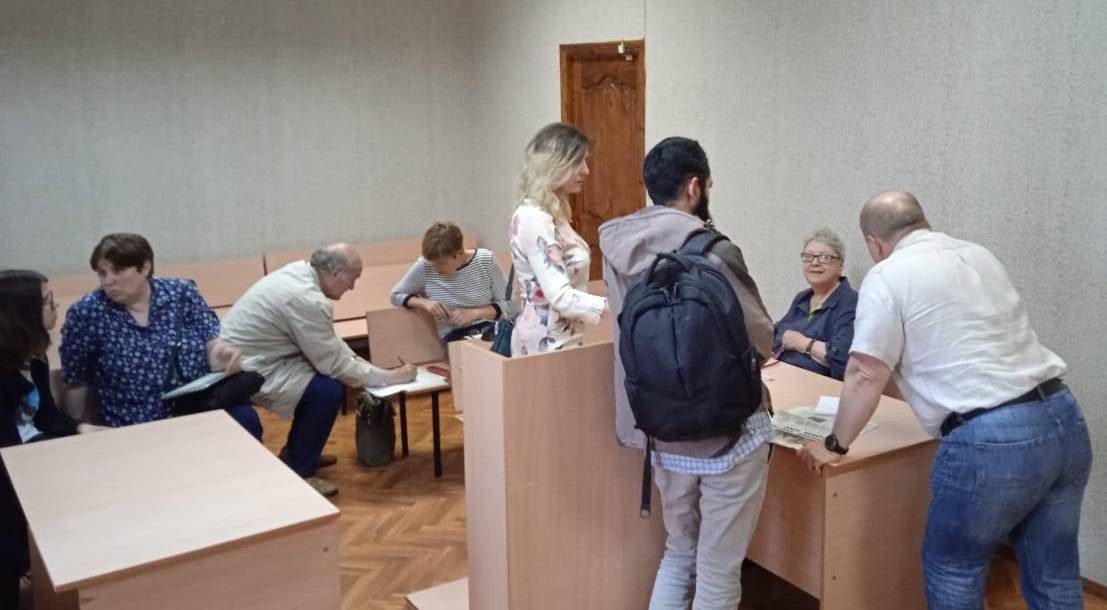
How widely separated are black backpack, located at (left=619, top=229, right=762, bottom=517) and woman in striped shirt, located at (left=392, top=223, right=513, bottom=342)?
2.49 m

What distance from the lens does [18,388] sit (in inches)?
118

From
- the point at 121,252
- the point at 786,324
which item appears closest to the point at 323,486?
the point at 121,252

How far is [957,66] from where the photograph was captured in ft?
12.5

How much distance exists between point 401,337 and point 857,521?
2606 mm

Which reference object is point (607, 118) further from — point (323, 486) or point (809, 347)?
point (323, 486)

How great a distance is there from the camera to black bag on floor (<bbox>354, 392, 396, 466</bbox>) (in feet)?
15.5

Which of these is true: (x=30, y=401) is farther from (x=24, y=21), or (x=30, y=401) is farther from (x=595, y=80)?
(x=595, y=80)

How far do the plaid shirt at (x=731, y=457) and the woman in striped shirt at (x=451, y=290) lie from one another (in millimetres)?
2466

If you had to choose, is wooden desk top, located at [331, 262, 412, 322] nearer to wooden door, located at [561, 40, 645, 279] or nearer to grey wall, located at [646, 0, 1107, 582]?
wooden door, located at [561, 40, 645, 279]

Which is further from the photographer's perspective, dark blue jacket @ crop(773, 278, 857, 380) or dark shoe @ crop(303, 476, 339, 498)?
dark shoe @ crop(303, 476, 339, 498)

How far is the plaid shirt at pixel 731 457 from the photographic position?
244cm

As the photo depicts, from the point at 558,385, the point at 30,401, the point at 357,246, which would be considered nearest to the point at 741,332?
the point at 558,385

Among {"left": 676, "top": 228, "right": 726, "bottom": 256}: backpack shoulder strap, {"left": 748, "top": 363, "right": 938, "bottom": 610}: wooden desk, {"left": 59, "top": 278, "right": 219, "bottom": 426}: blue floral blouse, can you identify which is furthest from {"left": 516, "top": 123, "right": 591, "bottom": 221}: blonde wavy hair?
{"left": 59, "top": 278, "right": 219, "bottom": 426}: blue floral blouse

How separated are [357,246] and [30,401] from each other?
3686mm
